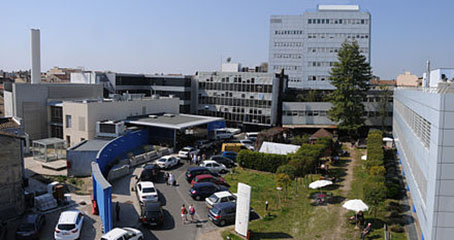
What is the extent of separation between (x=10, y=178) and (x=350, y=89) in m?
39.2

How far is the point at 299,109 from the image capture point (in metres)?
53.1

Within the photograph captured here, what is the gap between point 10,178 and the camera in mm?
21109

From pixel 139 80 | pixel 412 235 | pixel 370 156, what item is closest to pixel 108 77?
pixel 139 80

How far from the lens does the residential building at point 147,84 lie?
189 feet

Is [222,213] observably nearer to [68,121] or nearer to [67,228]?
[67,228]

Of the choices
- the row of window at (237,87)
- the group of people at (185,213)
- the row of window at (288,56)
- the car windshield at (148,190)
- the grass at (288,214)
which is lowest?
the grass at (288,214)

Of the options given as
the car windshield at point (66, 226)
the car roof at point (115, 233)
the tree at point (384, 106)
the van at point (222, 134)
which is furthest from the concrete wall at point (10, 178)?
the tree at point (384, 106)

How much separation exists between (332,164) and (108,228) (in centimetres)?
2316

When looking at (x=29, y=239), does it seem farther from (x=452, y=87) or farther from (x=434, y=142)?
(x=452, y=87)

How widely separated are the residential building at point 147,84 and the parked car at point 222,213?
129 feet

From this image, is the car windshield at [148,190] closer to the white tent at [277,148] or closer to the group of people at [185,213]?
the group of people at [185,213]

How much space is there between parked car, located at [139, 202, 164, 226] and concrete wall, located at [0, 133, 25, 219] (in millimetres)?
7229

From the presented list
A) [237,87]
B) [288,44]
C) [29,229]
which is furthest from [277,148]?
[288,44]

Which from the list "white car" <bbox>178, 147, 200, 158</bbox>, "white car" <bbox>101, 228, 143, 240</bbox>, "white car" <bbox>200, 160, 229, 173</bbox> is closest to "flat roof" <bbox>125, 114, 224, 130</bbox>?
"white car" <bbox>178, 147, 200, 158</bbox>
